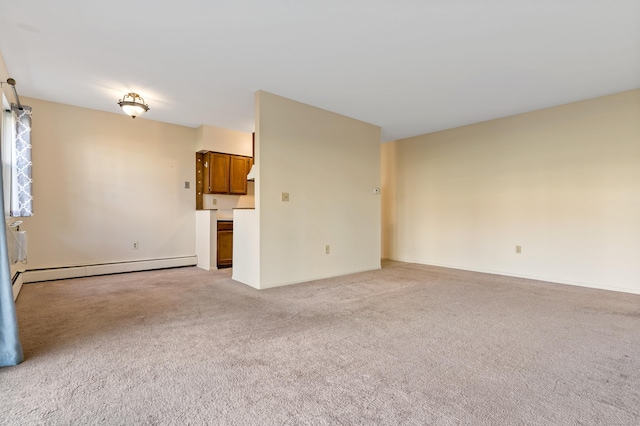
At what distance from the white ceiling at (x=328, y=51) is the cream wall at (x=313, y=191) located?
0.42 meters

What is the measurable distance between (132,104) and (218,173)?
1988mm

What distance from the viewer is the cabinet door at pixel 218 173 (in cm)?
567

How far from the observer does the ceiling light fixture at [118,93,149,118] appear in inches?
154

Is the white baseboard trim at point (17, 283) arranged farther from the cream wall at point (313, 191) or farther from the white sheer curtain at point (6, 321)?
the cream wall at point (313, 191)

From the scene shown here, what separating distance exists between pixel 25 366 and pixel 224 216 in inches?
159

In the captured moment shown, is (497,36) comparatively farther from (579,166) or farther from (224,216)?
(224,216)

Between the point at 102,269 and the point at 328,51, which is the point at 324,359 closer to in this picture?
the point at 328,51

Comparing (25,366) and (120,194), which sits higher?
(120,194)

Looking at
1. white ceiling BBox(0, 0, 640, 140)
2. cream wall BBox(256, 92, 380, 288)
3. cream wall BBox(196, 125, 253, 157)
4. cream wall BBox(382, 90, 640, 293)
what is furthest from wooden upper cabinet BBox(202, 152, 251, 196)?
cream wall BBox(382, 90, 640, 293)

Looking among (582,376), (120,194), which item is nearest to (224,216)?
(120,194)

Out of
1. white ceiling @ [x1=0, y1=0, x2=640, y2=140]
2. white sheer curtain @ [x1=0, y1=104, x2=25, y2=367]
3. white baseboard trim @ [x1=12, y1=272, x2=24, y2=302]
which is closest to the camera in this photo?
white sheer curtain @ [x1=0, y1=104, x2=25, y2=367]

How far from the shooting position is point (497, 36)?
2.67 meters

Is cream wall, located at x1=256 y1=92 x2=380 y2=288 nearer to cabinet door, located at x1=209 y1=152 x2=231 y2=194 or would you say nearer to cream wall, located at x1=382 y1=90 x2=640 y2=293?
cream wall, located at x1=382 y1=90 x2=640 y2=293

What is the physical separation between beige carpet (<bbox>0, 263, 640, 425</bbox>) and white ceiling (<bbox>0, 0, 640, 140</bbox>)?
252 cm
